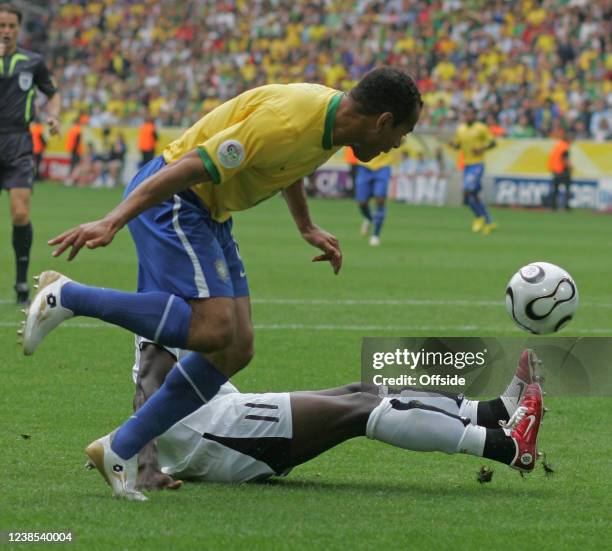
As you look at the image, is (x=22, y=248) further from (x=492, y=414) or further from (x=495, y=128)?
(x=495, y=128)

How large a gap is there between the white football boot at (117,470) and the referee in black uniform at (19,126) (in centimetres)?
642

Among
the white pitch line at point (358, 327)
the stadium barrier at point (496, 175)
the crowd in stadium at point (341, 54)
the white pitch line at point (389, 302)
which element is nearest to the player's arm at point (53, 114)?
the white pitch line at point (358, 327)

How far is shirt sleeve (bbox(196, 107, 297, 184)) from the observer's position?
16.0 ft

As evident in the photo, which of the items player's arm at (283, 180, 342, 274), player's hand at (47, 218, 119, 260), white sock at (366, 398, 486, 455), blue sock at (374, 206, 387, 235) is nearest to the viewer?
player's hand at (47, 218, 119, 260)

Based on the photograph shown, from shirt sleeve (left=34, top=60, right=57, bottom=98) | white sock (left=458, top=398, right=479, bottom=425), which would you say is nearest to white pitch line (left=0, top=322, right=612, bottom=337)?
shirt sleeve (left=34, top=60, right=57, bottom=98)

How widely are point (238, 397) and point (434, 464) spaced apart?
1.07 metres

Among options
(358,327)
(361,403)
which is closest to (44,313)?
(361,403)

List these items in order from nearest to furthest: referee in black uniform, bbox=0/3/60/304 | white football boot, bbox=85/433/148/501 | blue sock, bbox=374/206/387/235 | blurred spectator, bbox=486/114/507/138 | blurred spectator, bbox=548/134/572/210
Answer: white football boot, bbox=85/433/148/501, referee in black uniform, bbox=0/3/60/304, blue sock, bbox=374/206/387/235, blurred spectator, bbox=548/134/572/210, blurred spectator, bbox=486/114/507/138

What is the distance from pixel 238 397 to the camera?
17.6 feet

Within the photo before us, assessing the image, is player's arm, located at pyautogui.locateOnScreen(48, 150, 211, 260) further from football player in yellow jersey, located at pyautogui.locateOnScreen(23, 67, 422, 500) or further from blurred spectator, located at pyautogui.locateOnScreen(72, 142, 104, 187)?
blurred spectator, located at pyautogui.locateOnScreen(72, 142, 104, 187)

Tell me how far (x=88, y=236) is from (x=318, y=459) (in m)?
1.82

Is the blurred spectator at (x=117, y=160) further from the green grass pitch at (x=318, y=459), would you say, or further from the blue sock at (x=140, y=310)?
the blue sock at (x=140, y=310)

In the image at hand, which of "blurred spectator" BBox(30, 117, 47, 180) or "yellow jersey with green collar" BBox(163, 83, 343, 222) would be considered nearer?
"yellow jersey with green collar" BBox(163, 83, 343, 222)

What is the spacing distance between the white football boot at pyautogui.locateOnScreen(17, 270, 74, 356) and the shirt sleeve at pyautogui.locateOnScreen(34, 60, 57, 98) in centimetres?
681
